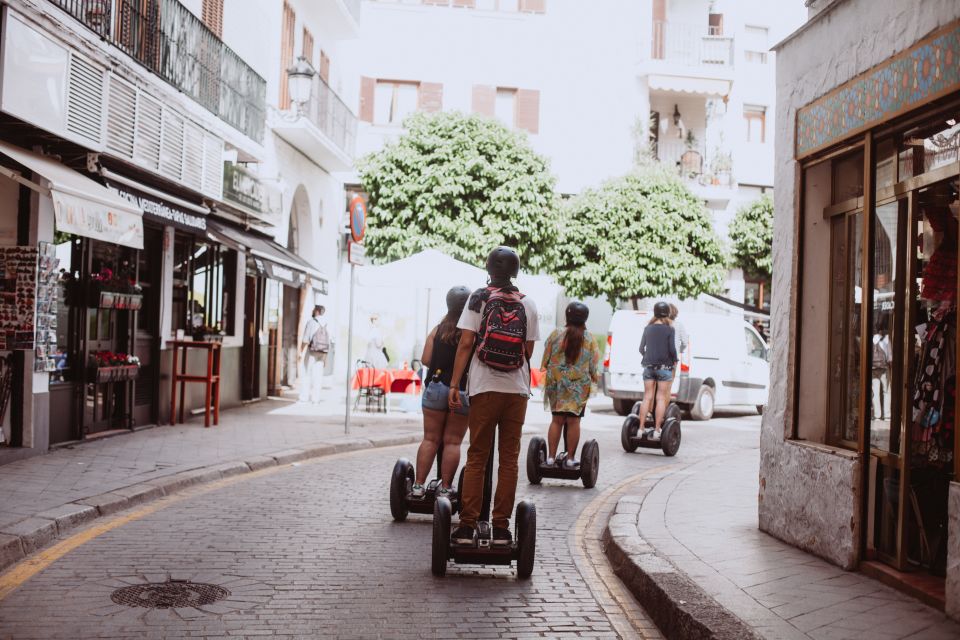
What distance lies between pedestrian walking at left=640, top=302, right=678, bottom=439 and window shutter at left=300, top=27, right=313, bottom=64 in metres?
12.6

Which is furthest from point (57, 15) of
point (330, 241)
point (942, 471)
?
point (330, 241)

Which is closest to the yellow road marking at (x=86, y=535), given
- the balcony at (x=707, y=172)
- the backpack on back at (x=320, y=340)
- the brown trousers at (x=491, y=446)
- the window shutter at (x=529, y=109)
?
the brown trousers at (x=491, y=446)

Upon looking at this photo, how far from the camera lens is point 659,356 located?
41.5ft

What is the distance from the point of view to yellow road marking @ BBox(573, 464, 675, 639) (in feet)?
17.1

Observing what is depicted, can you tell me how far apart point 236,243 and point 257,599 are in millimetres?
9649

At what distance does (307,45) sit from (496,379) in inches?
724

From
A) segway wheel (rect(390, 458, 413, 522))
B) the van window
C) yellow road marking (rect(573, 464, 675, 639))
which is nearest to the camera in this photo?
yellow road marking (rect(573, 464, 675, 639))

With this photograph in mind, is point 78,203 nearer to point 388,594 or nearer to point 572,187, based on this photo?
point 388,594

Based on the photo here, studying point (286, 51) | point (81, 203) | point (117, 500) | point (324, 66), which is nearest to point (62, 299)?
point (81, 203)

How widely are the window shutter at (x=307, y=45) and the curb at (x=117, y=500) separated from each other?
488 inches

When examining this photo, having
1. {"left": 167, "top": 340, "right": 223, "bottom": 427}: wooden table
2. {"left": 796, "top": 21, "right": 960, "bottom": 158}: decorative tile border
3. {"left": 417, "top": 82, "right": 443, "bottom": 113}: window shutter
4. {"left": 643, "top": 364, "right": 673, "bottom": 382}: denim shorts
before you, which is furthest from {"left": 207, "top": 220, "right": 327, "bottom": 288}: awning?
{"left": 417, "top": 82, "right": 443, "bottom": 113}: window shutter

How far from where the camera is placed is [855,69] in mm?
6039

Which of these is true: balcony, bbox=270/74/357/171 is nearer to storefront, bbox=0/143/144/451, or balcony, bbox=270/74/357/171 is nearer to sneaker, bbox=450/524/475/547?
storefront, bbox=0/143/144/451

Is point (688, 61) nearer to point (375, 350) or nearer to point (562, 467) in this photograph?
point (375, 350)
